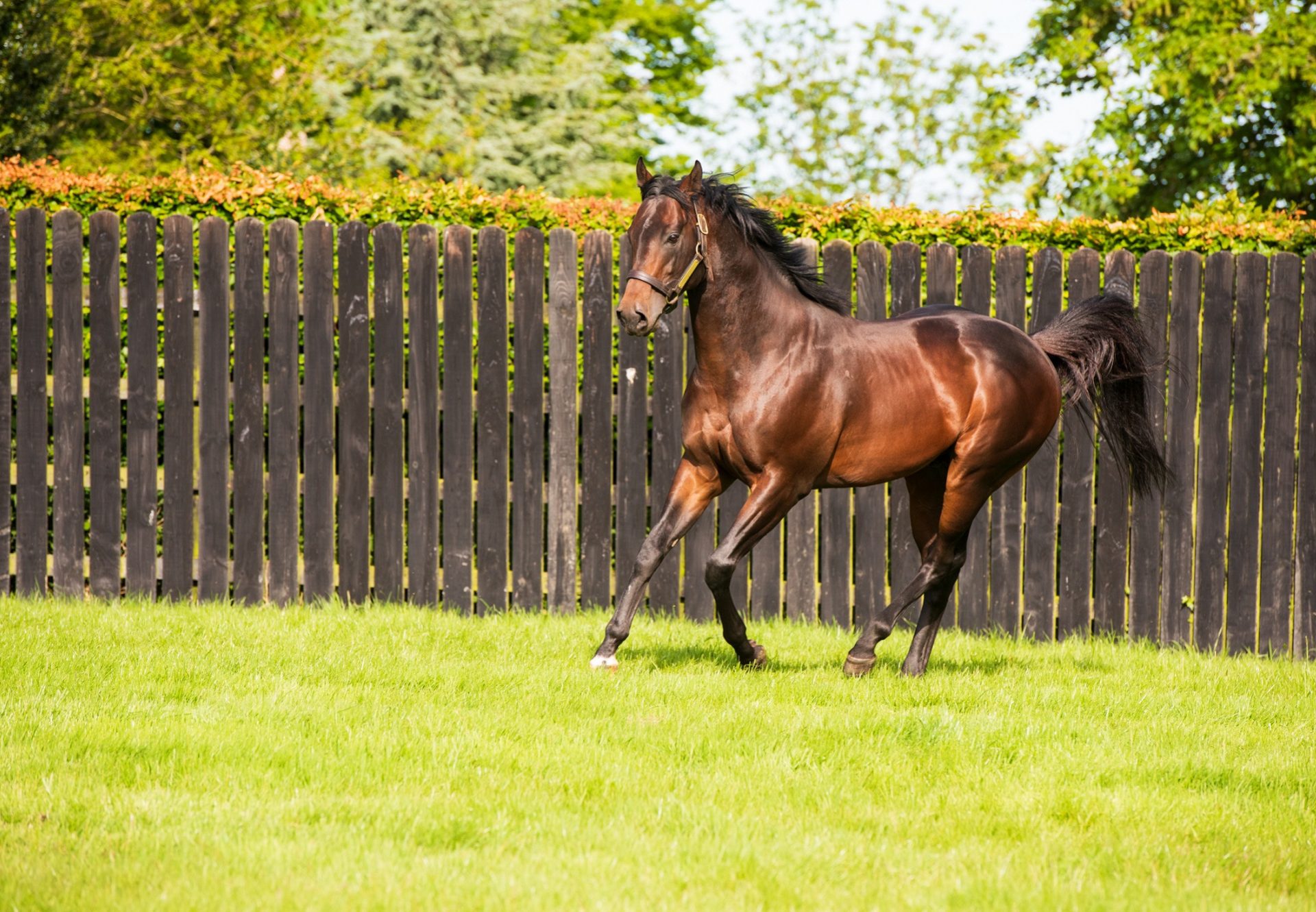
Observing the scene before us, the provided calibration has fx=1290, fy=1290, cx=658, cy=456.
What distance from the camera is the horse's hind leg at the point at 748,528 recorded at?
5.93m

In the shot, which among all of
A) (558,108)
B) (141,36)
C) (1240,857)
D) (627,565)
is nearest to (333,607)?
(627,565)

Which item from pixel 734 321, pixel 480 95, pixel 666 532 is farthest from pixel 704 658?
pixel 480 95

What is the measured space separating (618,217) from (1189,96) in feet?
35.0

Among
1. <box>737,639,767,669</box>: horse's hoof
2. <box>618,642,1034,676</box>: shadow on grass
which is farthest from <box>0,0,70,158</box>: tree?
<box>737,639,767,669</box>: horse's hoof

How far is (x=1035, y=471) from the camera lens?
299 inches

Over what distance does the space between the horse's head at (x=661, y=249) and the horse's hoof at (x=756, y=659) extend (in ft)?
5.64

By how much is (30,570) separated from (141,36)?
1182 centimetres

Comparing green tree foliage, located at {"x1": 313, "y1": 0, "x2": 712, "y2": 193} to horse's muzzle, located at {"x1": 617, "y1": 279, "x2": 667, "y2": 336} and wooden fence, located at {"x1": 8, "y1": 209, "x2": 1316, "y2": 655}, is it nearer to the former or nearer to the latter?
wooden fence, located at {"x1": 8, "y1": 209, "x2": 1316, "y2": 655}

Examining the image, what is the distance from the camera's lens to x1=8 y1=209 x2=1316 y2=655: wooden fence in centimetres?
746

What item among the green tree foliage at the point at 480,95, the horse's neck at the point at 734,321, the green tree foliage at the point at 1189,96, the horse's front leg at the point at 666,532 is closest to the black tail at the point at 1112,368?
the horse's neck at the point at 734,321

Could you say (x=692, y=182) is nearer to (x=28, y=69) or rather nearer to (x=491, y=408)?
(x=491, y=408)

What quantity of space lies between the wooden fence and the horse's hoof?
4.47ft

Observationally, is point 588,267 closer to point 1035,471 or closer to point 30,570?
point 1035,471

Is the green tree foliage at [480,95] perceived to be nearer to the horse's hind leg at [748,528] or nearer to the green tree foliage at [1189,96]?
the green tree foliage at [1189,96]
